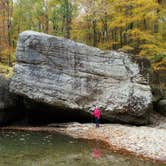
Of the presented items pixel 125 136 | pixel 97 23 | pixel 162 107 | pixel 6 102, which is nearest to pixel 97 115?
pixel 125 136

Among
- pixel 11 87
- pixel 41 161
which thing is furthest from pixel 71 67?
pixel 41 161

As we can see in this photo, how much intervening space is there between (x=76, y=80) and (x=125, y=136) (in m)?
6.96

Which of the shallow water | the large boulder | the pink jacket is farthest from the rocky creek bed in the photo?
the large boulder

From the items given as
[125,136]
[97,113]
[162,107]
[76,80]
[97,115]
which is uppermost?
[76,80]

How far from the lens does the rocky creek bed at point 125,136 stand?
63.8 ft

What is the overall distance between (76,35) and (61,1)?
4.65 m

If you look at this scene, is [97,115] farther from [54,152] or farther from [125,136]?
[54,152]

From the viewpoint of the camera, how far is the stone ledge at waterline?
Result: 1084 inches

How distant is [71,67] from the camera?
1108 inches

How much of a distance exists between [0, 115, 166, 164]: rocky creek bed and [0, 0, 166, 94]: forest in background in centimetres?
746

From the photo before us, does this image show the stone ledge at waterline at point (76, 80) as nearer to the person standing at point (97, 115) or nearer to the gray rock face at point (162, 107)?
the person standing at point (97, 115)

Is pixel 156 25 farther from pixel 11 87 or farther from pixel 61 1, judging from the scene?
pixel 11 87

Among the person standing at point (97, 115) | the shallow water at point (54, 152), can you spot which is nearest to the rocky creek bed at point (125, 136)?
the person standing at point (97, 115)

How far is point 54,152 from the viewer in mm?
19375
